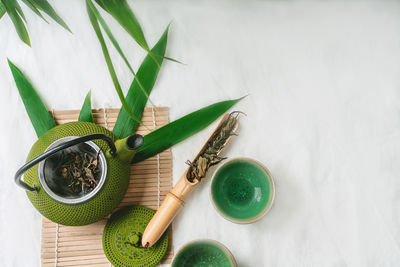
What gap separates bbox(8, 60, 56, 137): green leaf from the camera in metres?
0.76

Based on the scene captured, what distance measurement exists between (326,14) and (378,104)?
0.28 metres

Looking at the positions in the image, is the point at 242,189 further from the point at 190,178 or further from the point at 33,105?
the point at 33,105

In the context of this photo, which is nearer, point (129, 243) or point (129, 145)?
point (129, 145)

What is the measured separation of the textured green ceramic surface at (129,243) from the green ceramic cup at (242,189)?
0.54ft

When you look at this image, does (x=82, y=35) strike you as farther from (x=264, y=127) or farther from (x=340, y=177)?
(x=340, y=177)

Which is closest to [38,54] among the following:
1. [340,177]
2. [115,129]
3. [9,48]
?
[9,48]

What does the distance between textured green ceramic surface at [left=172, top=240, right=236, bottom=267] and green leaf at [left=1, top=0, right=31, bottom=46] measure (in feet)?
2.02

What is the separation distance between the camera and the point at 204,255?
0.76m

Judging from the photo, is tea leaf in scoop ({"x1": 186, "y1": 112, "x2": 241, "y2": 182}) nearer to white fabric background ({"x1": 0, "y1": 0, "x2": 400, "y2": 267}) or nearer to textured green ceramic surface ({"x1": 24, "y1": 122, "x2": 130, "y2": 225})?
white fabric background ({"x1": 0, "y1": 0, "x2": 400, "y2": 267})

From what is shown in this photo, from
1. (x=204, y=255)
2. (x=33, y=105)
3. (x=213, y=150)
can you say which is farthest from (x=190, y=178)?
(x=33, y=105)

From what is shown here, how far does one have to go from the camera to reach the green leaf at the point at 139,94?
771mm

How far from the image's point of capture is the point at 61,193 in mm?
652

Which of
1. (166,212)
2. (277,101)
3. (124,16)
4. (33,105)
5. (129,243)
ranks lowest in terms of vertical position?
(129,243)

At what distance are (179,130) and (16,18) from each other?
432mm
